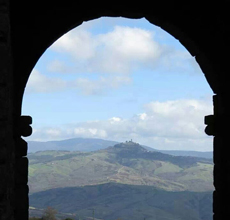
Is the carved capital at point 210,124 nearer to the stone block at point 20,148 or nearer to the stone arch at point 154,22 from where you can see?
the stone arch at point 154,22

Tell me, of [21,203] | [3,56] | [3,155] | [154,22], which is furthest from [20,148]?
[3,56]

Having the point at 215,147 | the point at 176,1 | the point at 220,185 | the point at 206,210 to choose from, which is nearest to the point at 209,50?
the point at 176,1

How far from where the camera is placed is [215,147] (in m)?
7.57

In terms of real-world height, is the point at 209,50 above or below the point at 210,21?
below

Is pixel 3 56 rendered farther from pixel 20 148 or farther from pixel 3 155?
pixel 20 148

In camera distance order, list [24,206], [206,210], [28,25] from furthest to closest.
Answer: [206,210]
[28,25]
[24,206]

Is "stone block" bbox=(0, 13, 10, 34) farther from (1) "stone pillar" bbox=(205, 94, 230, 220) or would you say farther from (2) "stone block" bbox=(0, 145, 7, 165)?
(1) "stone pillar" bbox=(205, 94, 230, 220)

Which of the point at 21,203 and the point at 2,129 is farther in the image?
the point at 21,203

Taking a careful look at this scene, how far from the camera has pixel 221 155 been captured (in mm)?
7277

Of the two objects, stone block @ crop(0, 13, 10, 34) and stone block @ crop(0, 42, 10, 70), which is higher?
stone block @ crop(0, 13, 10, 34)

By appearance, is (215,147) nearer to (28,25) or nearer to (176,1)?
(176,1)

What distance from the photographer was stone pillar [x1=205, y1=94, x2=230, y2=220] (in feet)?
23.4

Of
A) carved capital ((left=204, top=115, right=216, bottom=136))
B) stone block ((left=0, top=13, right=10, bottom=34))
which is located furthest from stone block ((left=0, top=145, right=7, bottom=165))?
carved capital ((left=204, top=115, right=216, bottom=136))

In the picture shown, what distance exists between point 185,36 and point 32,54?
2775 millimetres
